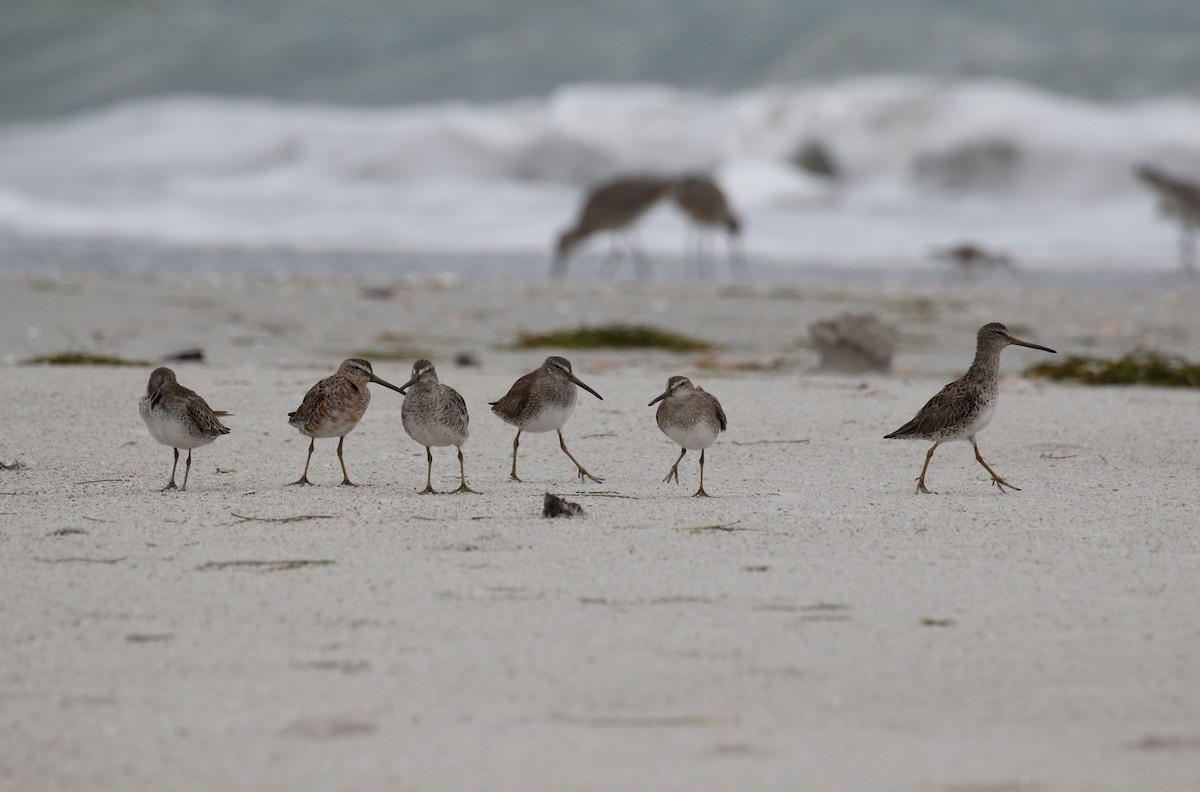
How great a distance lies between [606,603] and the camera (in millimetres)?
3852

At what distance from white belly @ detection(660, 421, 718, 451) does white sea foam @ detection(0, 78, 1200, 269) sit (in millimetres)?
14921

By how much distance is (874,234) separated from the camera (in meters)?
22.1

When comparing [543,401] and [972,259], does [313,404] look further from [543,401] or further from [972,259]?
[972,259]

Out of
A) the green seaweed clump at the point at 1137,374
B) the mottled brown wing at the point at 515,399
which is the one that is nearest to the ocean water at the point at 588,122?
the green seaweed clump at the point at 1137,374

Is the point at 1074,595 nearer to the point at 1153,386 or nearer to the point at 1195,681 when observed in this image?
the point at 1195,681

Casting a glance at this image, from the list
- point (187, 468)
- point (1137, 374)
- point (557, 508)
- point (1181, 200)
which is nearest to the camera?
point (557, 508)

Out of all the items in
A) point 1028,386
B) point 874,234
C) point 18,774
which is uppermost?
point 874,234

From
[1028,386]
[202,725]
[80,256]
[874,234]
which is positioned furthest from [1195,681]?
[874,234]

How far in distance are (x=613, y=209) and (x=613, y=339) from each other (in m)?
9.12

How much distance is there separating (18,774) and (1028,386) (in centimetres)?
622

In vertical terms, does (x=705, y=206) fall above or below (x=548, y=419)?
above

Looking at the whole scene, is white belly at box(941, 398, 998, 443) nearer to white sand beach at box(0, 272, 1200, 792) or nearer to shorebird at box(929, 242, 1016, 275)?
white sand beach at box(0, 272, 1200, 792)

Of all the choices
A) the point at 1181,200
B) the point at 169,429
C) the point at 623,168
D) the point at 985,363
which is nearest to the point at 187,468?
the point at 169,429

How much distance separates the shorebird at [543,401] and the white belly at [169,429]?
46.1 inches
